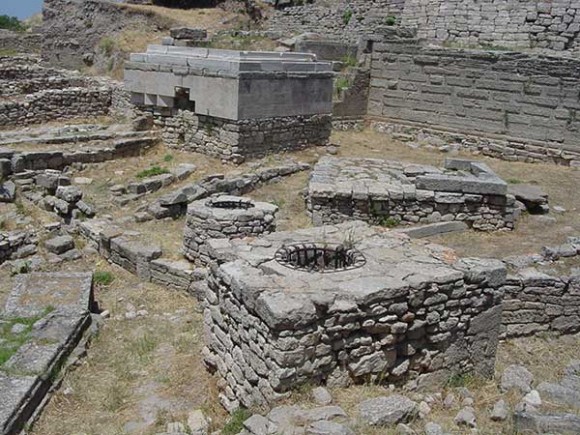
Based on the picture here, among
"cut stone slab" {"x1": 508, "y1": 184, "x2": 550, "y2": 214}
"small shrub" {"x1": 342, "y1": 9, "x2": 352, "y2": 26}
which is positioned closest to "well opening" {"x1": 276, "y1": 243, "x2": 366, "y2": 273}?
"cut stone slab" {"x1": 508, "y1": 184, "x2": 550, "y2": 214}

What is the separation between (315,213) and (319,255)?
3.88 metres

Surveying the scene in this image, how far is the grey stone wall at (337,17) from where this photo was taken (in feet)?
70.9

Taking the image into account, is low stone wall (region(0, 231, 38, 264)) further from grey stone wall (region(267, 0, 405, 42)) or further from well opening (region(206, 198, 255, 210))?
grey stone wall (region(267, 0, 405, 42))

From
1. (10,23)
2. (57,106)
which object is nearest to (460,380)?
(57,106)

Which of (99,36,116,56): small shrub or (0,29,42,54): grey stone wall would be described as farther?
(0,29,42,54): grey stone wall

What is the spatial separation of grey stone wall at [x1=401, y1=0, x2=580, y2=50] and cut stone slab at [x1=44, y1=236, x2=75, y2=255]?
12.8 metres

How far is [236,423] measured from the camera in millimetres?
5090

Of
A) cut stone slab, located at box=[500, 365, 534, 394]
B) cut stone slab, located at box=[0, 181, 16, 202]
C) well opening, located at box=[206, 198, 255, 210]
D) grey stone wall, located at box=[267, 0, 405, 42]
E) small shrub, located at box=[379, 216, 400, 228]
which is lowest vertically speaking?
cut stone slab, located at box=[0, 181, 16, 202]

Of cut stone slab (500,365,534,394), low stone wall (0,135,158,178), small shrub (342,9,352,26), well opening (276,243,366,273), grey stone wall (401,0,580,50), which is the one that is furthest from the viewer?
small shrub (342,9,352,26)

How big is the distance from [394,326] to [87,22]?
71.9 ft

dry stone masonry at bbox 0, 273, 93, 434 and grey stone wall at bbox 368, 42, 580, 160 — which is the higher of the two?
grey stone wall at bbox 368, 42, 580, 160

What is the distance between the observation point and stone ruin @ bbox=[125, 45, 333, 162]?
12641 mm

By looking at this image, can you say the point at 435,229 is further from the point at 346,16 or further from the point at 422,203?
the point at 346,16

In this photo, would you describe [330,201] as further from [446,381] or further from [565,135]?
[565,135]
